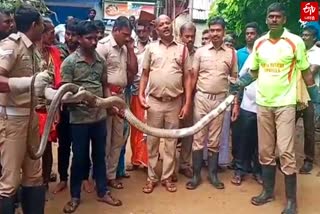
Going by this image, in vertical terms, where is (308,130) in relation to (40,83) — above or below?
below

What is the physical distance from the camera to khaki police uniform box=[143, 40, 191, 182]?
5.62m

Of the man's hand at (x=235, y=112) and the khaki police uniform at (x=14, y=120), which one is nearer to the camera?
the khaki police uniform at (x=14, y=120)

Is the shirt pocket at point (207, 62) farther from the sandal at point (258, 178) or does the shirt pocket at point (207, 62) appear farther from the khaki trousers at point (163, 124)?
the sandal at point (258, 178)

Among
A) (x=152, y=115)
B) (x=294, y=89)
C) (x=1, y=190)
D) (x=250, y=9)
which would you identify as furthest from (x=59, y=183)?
(x=250, y=9)

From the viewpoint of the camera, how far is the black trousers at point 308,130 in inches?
252

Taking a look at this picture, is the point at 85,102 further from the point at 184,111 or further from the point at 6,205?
the point at 184,111

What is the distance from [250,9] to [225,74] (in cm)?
257

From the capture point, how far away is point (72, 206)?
5.05 metres

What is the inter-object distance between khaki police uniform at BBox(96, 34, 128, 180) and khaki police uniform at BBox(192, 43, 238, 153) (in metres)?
0.83

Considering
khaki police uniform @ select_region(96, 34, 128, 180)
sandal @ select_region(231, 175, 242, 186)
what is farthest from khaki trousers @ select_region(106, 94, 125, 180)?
sandal @ select_region(231, 175, 242, 186)

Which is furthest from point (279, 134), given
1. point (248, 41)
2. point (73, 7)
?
point (73, 7)

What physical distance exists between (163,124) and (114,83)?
0.71 m

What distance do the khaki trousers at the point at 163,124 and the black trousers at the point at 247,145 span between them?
2.67 feet

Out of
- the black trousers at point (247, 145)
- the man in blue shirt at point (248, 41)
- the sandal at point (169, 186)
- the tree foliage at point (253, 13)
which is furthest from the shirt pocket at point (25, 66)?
the tree foliage at point (253, 13)
